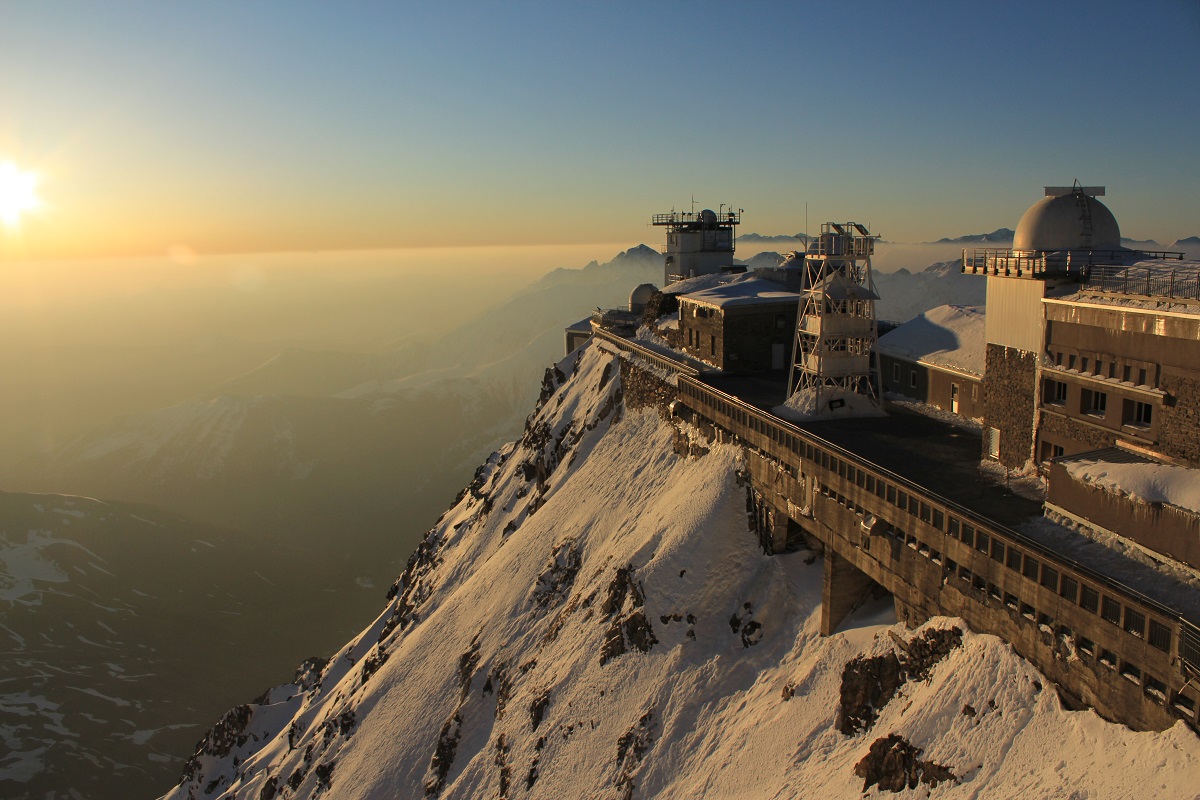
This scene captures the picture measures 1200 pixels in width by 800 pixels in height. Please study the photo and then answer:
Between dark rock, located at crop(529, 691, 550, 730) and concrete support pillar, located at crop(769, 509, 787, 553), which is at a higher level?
concrete support pillar, located at crop(769, 509, 787, 553)

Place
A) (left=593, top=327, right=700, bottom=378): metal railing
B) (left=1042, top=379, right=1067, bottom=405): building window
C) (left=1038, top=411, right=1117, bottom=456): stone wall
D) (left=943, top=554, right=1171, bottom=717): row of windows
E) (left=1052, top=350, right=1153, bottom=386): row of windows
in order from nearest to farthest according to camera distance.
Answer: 1. (left=943, top=554, right=1171, bottom=717): row of windows
2. (left=1052, top=350, right=1153, bottom=386): row of windows
3. (left=1038, top=411, right=1117, bottom=456): stone wall
4. (left=1042, top=379, right=1067, bottom=405): building window
5. (left=593, top=327, right=700, bottom=378): metal railing

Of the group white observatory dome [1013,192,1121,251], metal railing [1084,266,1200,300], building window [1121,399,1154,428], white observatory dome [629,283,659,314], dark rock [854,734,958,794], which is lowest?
dark rock [854,734,958,794]

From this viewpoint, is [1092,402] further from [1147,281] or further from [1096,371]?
[1147,281]

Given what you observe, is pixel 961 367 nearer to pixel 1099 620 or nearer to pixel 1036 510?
pixel 1036 510

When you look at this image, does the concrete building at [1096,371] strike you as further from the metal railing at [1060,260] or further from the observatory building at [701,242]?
the observatory building at [701,242]

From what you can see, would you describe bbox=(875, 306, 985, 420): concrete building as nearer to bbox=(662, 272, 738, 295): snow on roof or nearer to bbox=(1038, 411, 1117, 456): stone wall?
bbox=(1038, 411, 1117, 456): stone wall

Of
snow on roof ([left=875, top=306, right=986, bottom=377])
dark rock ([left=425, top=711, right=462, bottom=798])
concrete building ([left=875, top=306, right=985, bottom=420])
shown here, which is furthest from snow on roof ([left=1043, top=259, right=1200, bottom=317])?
dark rock ([left=425, top=711, right=462, bottom=798])
